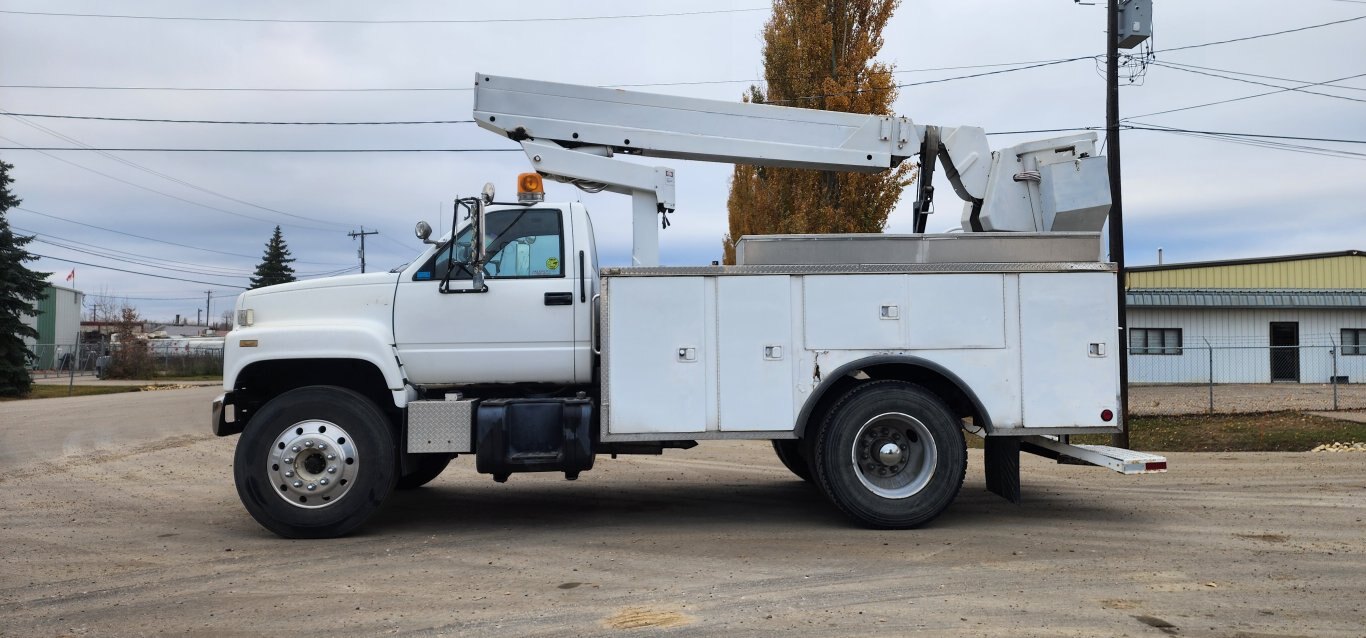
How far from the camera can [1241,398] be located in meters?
23.3

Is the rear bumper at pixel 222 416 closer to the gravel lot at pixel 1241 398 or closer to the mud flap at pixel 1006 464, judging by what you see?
the mud flap at pixel 1006 464

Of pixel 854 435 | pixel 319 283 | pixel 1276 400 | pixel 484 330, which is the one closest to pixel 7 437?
pixel 319 283

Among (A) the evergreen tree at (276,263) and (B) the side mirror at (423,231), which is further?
(A) the evergreen tree at (276,263)

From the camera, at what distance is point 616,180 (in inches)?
320

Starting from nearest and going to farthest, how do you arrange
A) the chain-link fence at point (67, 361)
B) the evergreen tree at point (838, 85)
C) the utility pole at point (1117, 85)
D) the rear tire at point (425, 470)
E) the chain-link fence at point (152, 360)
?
the rear tire at point (425, 470)
the utility pole at point (1117, 85)
the evergreen tree at point (838, 85)
the chain-link fence at point (152, 360)
the chain-link fence at point (67, 361)

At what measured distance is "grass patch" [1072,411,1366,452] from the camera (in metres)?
14.0

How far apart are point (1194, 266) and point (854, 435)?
30.6 meters

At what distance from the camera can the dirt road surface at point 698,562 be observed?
5.14 m

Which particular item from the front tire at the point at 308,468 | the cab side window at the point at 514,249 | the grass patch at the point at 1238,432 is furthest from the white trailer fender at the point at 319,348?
the grass patch at the point at 1238,432

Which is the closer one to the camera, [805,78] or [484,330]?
[484,330]

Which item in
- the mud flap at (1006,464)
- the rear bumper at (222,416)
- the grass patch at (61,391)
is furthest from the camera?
the grass patch at (61,391)

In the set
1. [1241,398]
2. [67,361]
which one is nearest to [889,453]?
[1241,398]

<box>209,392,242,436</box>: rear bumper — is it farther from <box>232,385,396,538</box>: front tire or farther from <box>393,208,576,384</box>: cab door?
<box>393,208,576,384</box>: cab door

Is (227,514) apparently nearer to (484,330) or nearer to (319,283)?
(319,283)
